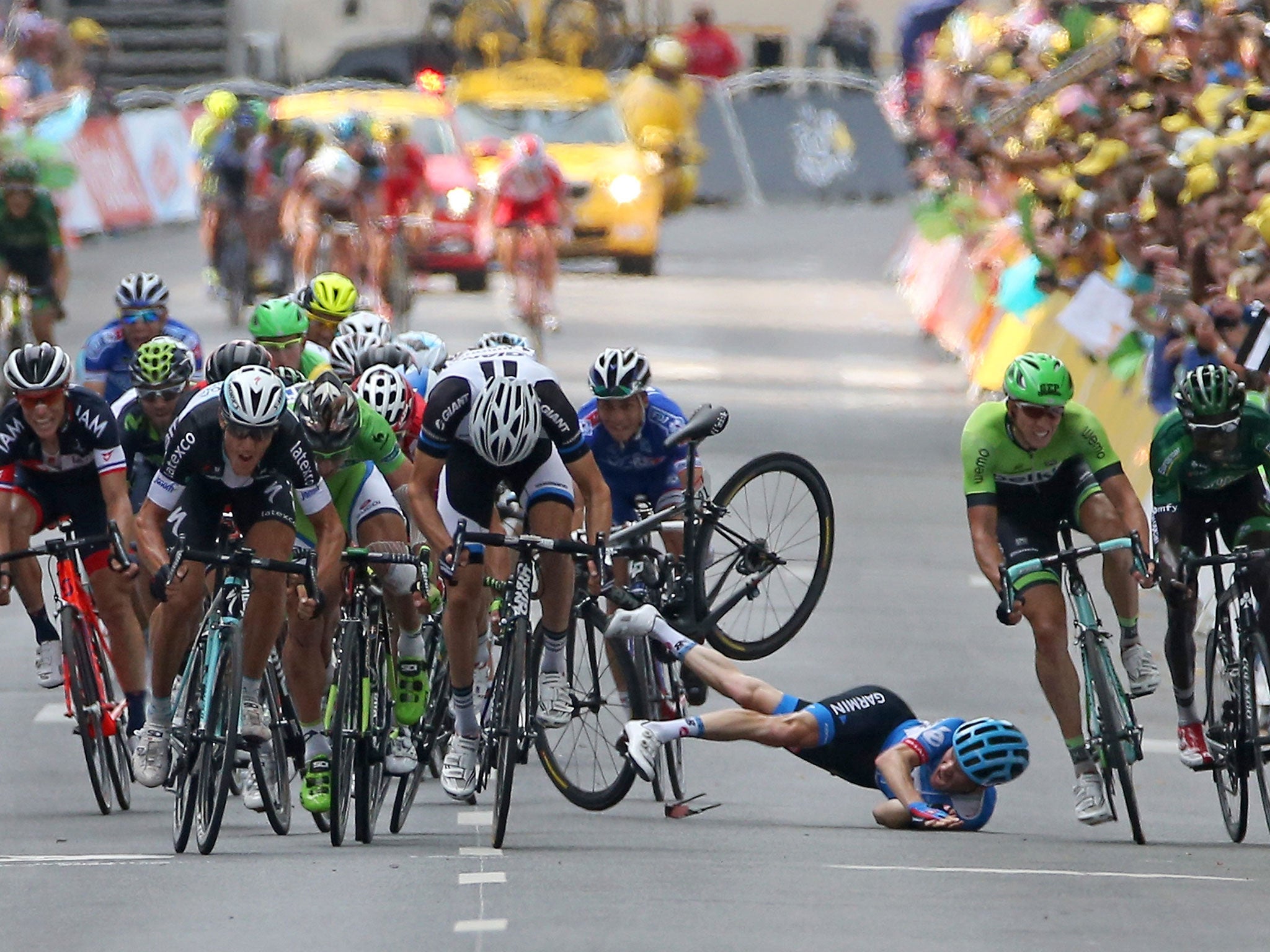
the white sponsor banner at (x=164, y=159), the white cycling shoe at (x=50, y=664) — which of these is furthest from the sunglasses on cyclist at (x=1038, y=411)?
the white sponsor banner at (x=164, y=159)

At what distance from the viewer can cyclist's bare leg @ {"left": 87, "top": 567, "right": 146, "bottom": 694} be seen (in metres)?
11.8

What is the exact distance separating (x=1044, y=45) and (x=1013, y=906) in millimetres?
15483

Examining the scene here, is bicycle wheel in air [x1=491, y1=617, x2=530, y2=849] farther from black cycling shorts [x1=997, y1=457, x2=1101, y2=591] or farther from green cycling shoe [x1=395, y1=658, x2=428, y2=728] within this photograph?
black cycling shorts [x1=997, y1=457, x2=1101, y2=591]

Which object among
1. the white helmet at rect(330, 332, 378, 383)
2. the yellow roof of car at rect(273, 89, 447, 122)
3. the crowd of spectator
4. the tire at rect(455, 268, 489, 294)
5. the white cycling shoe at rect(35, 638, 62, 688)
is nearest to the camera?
the white cycling shoe at rect(35, 638, 62, 688)

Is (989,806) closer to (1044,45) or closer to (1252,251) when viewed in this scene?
(1252,251)

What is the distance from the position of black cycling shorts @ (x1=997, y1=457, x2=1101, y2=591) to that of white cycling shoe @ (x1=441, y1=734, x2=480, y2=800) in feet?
7.47

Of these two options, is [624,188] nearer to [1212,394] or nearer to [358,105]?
[358,105]

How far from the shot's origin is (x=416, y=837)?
10727 millimetres

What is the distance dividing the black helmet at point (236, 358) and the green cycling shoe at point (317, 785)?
58.4 inches

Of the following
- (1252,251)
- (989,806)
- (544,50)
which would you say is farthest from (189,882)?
(544,50)

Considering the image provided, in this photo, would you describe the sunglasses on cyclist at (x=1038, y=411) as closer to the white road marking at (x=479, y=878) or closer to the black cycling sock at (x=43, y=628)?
the white road marking at (x=479, y=878)

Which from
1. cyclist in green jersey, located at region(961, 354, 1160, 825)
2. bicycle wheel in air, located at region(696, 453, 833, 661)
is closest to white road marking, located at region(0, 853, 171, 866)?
bicycle wheel in air, located at region(696, 453, 833, 661)

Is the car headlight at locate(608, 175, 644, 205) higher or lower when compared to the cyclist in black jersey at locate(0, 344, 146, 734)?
higher

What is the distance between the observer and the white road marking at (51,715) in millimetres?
13664
